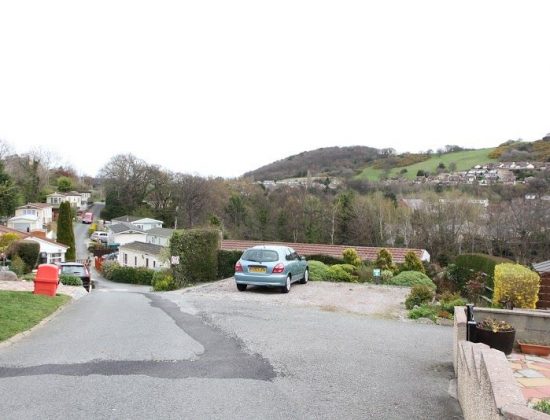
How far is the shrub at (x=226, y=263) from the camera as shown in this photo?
80.7 feet

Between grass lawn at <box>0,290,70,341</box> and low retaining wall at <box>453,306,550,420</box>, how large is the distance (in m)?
7.51

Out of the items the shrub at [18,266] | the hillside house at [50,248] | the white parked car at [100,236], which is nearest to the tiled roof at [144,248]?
the hillside house at [50,248]

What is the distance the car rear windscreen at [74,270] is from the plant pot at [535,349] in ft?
66.4

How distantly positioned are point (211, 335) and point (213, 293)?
7.85 metres

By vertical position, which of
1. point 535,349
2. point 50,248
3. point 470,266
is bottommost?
point 50,248

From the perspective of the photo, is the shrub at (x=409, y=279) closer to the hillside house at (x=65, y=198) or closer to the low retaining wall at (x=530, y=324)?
the low retaining wall at (x=530, y=324)

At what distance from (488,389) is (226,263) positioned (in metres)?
21.3

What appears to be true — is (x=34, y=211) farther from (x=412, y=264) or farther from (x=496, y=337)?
(x=496, y=337)

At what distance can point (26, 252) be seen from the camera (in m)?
33.8

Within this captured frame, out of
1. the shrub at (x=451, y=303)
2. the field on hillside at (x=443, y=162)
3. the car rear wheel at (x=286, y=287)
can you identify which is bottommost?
the car rear wheel at (x=286, y=287)

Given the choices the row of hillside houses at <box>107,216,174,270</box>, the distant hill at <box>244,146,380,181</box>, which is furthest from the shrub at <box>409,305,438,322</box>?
the distant hill at <box>244,146,380,181</box>

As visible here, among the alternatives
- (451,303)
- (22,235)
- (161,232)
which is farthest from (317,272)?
(161,232)

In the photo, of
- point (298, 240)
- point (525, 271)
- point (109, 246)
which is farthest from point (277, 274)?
point (109, 246)

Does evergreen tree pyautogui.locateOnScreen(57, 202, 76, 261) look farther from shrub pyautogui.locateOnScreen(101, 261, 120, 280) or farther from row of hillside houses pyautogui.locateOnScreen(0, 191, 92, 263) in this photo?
shrub pyautogui.locateOnScreen(101, 261, 120, 280)
